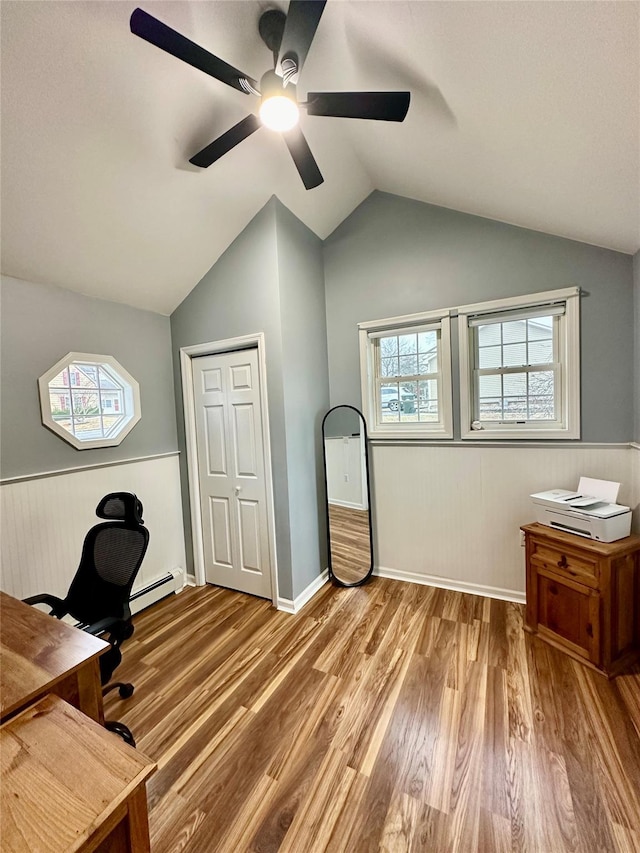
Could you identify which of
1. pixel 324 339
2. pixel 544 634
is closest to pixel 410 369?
pixel 324 339

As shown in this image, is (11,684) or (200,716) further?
(200,716)

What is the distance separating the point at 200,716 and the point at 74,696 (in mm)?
805

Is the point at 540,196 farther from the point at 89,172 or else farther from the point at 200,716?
the point at 200,716

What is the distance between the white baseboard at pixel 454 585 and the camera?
96.4 inches

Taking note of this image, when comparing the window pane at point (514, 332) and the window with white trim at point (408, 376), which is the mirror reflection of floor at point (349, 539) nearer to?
the window with white trim at point (408, 376)

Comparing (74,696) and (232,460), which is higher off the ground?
(232,460)

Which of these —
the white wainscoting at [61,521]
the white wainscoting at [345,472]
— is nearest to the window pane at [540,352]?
the white wainscoting at [345,472]

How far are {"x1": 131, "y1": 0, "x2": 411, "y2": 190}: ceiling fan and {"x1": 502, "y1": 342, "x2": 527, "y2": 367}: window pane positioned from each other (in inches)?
64.3

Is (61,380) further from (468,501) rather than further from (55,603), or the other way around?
(468,501)

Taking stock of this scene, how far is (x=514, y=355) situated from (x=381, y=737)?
95.5 inches

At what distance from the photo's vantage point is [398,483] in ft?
9.19

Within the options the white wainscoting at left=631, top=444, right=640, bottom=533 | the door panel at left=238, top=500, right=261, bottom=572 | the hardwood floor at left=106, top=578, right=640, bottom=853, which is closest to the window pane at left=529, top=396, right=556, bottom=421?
the white wainscoting at left=631, top=444, right=640, bottom=533

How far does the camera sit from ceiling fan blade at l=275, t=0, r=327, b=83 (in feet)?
3.58

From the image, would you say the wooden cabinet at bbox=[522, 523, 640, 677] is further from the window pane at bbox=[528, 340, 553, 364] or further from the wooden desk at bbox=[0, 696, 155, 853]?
the wooden desk at bbox=[0, 696, 155, 853]
